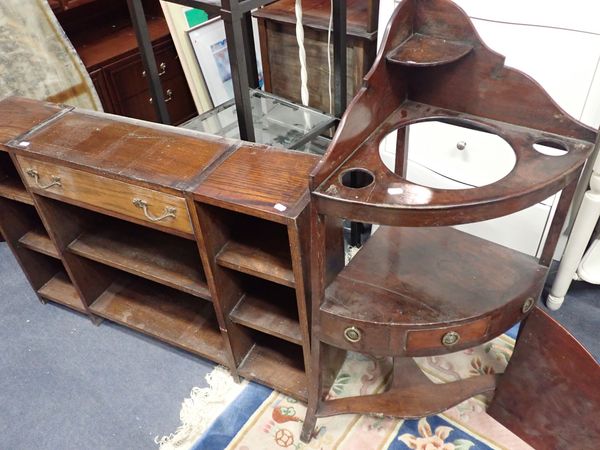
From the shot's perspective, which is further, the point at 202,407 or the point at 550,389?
the point at 202,407

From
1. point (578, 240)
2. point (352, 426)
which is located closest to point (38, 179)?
point (352, 426)

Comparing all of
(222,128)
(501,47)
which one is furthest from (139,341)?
(501,47)

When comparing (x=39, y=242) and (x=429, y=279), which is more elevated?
(x=429, y=279)

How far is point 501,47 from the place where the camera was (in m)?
1.31

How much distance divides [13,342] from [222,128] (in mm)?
959

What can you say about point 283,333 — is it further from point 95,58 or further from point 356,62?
point 95,58

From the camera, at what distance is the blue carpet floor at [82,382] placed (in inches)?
55.1

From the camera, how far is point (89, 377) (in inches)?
60.5

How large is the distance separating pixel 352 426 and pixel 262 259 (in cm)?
53

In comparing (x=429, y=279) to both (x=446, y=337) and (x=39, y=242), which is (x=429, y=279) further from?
(x=39, y=242)

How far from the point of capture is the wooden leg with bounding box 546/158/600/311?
134cm

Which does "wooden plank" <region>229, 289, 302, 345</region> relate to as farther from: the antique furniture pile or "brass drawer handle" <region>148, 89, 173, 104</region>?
"brass drawer handle" <region>148, 89, 173, 104</region>

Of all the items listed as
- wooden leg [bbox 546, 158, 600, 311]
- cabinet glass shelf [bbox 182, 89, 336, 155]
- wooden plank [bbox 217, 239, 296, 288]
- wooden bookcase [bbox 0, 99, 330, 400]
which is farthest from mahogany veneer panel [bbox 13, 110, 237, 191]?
wooden leg [bbox 546, 158, 600, 311]

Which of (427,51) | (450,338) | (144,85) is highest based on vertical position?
(427,51)
